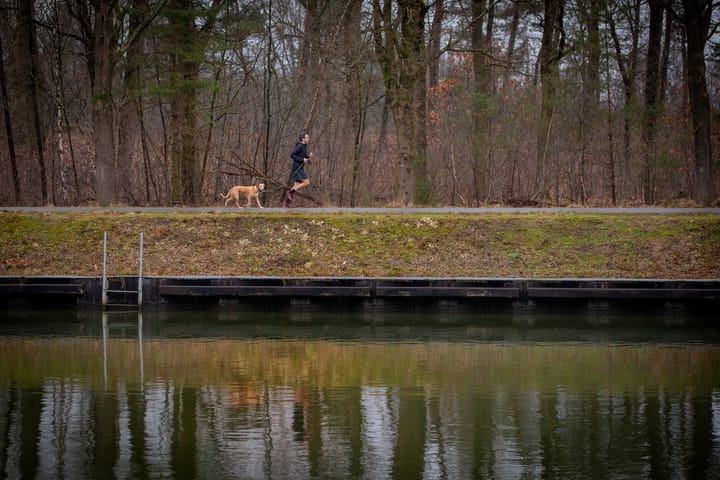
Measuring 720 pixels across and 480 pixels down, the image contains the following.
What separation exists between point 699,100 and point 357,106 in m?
12.3

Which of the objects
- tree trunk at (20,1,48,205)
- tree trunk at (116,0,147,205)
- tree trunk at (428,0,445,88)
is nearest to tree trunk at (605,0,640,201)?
tree trunk at (428,0,445,88)

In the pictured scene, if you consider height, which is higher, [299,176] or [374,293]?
[299,176]

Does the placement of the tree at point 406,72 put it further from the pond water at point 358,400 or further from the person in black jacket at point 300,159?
the pond water at point 358,400

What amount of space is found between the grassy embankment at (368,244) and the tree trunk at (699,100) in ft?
13.6

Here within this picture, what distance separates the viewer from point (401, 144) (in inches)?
1128

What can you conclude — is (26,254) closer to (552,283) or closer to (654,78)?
(552,283)

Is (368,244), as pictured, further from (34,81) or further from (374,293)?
(34,81)

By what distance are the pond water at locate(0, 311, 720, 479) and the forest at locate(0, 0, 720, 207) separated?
38.9 ft

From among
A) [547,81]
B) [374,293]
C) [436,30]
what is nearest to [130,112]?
[436,30]

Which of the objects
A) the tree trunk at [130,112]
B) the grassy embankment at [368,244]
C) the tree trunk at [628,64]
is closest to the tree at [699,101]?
the tree trunk at [628,64]

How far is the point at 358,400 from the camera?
11805mm

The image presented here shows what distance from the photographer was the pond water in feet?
29.8

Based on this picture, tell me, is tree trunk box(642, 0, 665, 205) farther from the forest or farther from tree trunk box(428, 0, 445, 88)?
tree trunk box(428, 0, 445, 88)

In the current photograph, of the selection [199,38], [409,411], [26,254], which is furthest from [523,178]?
[409,411]
